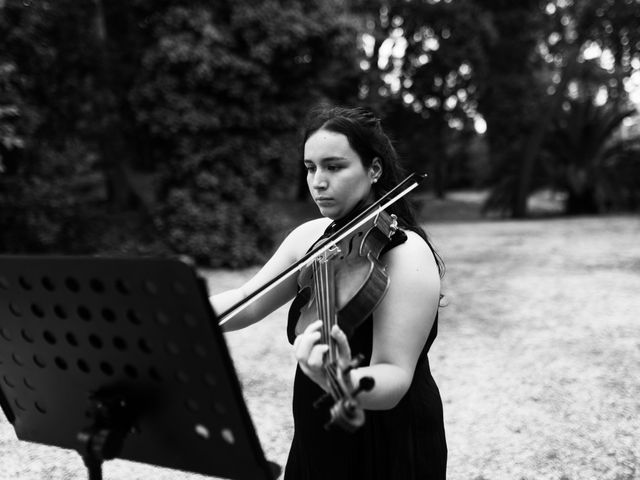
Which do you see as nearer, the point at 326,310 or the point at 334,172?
the point at 326,310

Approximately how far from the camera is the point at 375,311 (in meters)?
1.43

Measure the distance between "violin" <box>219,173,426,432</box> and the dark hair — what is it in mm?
44

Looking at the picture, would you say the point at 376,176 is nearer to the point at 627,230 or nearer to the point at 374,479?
the point at 374,479

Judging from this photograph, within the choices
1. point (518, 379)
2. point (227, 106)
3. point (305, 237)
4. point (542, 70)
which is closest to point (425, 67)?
point (542, 70)

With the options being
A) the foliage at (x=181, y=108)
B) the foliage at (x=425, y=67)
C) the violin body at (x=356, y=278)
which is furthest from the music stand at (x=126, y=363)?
the foliage at (x=425, y=67)

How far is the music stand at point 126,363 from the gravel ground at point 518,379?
81.3 inches

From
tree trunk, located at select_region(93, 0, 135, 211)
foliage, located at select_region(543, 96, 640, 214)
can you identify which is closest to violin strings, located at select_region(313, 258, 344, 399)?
tree trunk, located at select_region(93, 0, 135, 211)

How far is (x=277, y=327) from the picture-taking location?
5.98 meters

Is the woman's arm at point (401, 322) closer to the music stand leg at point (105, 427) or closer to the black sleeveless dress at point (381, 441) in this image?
the black sleeveless dress at point (381, 441)

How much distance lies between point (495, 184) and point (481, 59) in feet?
13.8

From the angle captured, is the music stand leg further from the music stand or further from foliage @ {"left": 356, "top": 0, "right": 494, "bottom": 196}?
foliage @ {"left": 356, "top": 0, "right": 494, "bottom": 196}

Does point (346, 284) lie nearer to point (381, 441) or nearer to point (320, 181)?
point (320, 181)

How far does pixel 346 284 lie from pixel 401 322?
0.55 ft

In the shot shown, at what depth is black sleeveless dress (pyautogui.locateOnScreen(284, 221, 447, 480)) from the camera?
1651 millimetres
